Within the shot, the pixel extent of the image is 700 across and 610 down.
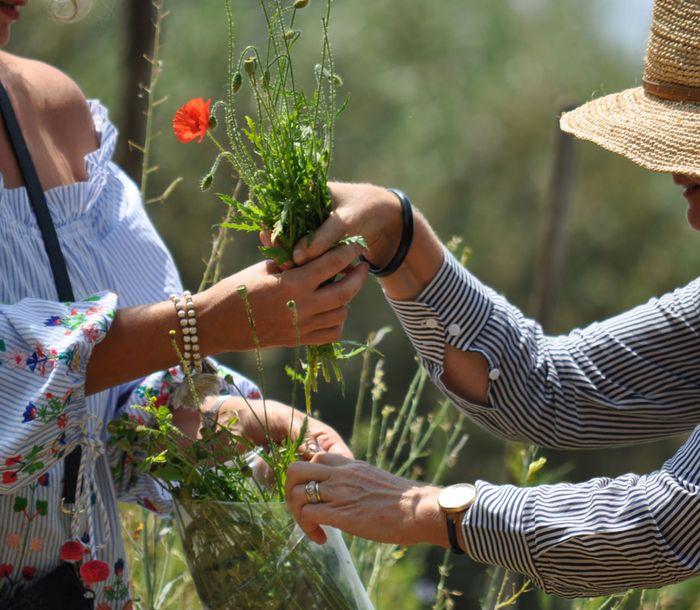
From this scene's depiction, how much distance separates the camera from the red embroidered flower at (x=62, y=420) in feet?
5.56

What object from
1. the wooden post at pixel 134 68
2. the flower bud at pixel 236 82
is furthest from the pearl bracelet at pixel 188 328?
the wooden post at pixel 134 68

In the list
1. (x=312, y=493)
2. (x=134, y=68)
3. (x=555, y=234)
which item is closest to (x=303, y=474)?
(x=312, y=493)

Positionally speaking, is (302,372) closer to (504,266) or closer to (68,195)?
(68,195)

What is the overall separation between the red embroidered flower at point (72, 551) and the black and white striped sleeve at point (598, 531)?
2.12 ft

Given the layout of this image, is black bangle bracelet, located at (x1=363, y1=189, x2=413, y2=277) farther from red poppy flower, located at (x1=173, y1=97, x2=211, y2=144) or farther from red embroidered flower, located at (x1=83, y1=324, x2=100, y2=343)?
red embroidered flower, located at (x1=83, y1=324, x2=100, y2=343)

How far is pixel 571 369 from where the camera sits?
2324mm

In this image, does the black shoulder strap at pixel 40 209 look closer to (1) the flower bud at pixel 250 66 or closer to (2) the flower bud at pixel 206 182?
(2) the flower bud at pixel 206 182

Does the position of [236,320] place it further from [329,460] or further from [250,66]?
[250,66]

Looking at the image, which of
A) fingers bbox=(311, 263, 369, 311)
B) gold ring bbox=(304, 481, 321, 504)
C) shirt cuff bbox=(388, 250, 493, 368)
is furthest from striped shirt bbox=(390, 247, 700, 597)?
gold ring bbox=(304, 481, 321, 504)

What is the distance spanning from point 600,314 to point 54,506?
933 centimetres

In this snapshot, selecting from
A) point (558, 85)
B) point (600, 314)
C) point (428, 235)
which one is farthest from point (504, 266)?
point (428, 235)

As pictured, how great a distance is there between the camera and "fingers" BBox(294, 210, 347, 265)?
6.04ft

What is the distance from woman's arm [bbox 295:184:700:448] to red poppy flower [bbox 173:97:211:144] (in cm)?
58

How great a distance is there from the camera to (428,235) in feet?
7.25
